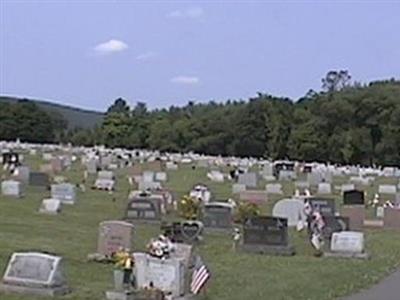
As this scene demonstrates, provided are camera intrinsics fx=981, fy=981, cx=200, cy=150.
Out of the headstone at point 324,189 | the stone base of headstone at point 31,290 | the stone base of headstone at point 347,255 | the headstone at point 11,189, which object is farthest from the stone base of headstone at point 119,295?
the headstone at point 324,189

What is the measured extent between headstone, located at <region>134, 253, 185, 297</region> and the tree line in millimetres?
76774

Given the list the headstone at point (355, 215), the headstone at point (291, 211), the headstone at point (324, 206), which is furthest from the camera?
the headstone at point (355, 215)

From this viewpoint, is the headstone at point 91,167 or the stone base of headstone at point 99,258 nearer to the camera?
the stone base of headstone at point 99,258

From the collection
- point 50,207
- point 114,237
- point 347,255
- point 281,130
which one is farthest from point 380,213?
point 281,130

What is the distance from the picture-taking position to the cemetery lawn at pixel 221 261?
49.3ft

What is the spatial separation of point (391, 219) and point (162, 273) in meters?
15.6

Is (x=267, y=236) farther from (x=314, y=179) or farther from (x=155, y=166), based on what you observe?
(x=155, y=166)

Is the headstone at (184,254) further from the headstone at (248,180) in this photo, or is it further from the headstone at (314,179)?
the headstone at (314,179)

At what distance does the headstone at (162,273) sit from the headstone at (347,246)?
746cm

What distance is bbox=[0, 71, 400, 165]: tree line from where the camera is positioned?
299 ft

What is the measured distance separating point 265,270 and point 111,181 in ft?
69.3

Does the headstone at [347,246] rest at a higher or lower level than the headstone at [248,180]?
lower

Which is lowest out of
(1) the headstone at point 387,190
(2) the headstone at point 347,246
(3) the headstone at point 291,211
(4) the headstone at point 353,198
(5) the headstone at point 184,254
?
(2) the headstone at point 347,246

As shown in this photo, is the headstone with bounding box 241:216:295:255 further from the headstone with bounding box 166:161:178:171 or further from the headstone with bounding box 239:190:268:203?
the headstone with bounding box 166:161:178:171
